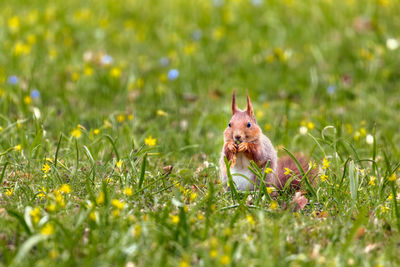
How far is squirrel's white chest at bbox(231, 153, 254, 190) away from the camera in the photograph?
11.1 feet

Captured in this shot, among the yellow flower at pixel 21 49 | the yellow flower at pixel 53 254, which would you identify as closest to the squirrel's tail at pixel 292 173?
the yellow flower at pixel 53 254

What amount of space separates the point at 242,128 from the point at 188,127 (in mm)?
1641

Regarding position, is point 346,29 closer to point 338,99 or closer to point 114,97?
point 338,99

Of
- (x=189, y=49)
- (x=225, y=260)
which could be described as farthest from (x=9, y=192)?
(x=189, y=49)

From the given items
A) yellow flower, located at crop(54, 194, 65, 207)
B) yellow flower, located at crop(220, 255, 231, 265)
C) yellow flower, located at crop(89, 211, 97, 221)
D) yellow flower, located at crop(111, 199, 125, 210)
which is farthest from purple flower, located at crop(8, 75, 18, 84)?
yellow flower, located at crop(220, 255, 231, 265)

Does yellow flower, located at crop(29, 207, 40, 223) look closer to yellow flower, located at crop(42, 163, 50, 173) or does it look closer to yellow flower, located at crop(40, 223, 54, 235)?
yellow flower, located at crop(40, 223, 54, 235)

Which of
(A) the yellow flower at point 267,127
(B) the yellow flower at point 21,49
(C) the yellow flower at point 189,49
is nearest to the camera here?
(A) the yellow flower at point 267,127

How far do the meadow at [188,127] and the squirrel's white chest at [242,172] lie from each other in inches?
2.8

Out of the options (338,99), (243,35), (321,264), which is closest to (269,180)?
(321,264)

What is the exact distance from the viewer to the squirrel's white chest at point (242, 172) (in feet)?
11.1

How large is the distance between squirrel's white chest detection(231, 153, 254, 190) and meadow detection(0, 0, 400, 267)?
0.24ft

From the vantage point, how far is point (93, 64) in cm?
615

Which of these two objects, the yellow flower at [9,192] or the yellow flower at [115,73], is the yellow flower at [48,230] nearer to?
the yellow flower at [9,192]

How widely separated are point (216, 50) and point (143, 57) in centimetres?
81
